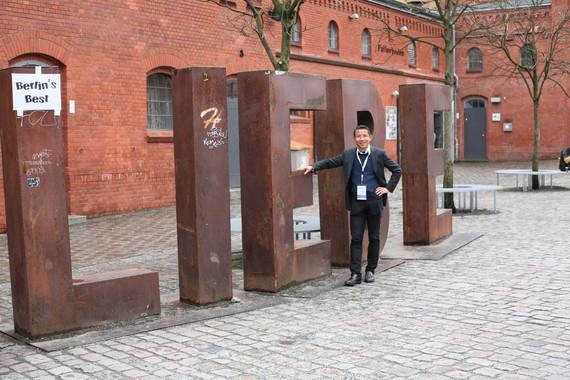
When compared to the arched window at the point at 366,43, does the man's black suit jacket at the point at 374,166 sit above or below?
below

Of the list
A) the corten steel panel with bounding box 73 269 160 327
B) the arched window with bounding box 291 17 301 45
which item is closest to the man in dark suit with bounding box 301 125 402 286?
the corten steel panel with bounding box 73 269 160 327

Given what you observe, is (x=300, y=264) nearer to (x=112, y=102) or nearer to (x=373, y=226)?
(x=373, y=226)

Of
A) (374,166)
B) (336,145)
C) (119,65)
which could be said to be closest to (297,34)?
(119,65)

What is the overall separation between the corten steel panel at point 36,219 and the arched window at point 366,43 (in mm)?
21036

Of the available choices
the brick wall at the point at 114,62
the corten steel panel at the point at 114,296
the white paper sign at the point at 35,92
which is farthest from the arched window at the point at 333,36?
the white paper sign at the point at 35,92

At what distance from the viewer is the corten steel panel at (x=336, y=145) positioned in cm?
877

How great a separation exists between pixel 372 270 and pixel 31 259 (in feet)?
12.6

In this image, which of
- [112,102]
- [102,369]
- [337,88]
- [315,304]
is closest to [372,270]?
[315,304]

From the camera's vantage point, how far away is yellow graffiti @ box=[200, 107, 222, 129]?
688 centimetres

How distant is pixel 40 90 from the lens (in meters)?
5.82

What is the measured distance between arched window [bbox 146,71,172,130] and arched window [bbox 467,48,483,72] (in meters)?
21.5

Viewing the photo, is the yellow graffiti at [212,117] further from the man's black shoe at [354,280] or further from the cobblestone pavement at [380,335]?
the man's black shoe at [354,280]

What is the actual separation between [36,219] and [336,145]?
157 inches

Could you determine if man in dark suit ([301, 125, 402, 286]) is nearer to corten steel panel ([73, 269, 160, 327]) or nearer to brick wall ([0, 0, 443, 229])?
corten steel panel ([73, 269, 160, 327])
